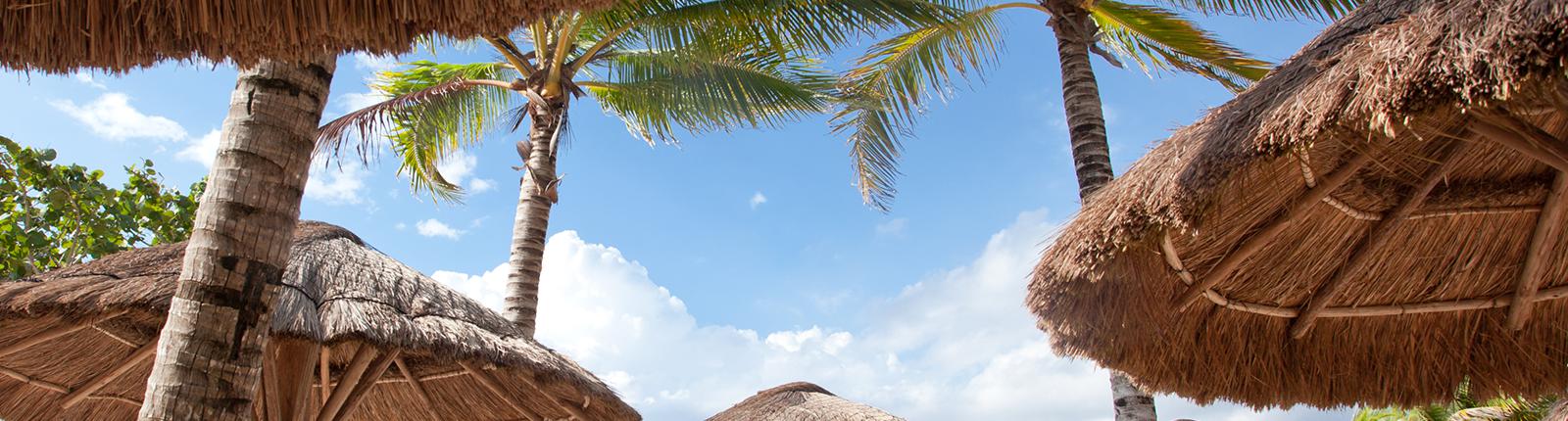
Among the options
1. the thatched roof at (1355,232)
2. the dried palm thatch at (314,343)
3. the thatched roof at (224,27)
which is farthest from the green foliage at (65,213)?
the thatched roof at (1355,232)

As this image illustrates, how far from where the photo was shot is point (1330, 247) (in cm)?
429

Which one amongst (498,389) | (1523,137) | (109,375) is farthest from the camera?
(498,389)

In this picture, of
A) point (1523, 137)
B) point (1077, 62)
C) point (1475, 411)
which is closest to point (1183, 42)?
point (1077, 62)

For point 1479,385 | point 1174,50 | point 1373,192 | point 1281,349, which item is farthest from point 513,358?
point 1174,50

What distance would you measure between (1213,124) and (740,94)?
21.5ft

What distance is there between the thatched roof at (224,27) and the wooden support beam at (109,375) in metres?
3.59

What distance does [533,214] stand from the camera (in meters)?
9.69

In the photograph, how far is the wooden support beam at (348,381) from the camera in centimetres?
601

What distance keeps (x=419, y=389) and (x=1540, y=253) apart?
643cm

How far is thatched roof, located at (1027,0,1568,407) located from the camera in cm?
269

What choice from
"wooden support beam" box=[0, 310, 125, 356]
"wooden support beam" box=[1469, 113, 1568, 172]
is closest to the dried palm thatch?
"wooden support beam" box=[0, 310, 125, 356]

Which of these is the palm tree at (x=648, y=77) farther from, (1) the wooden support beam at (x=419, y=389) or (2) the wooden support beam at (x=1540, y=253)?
(2) the wooden support beam at (x=1540, y=253)

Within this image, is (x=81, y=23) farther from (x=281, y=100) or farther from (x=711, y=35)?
(x=711, y=35)

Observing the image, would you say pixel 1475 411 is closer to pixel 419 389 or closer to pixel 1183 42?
pixel 1183 42
